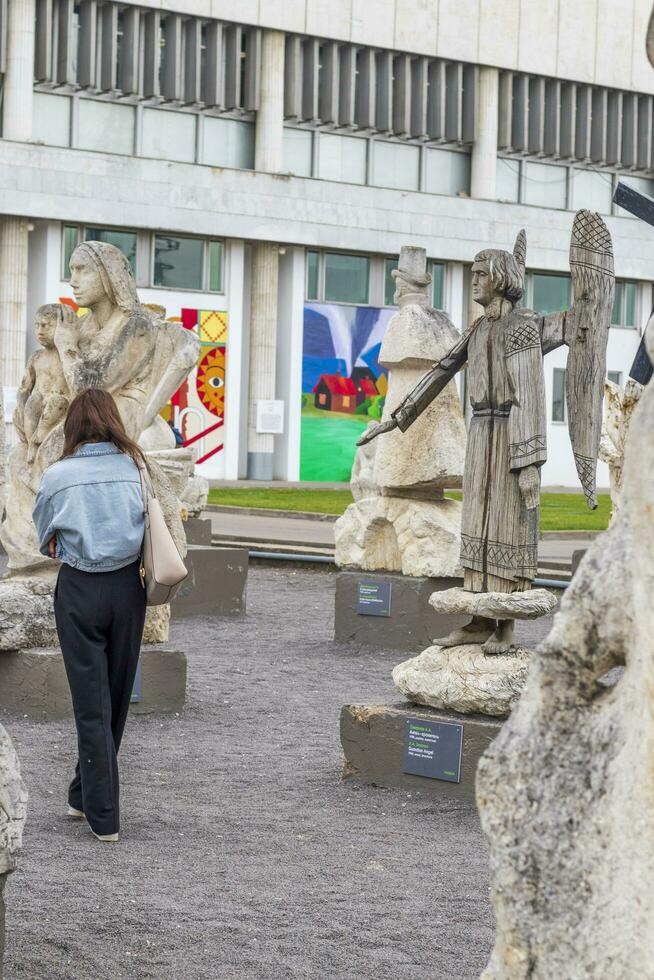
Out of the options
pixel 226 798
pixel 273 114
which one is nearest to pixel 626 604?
pixel 226 798

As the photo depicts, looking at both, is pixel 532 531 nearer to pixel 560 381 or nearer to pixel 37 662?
pixel 37 662

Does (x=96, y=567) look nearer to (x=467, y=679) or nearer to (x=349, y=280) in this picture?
(x=467, y=679)

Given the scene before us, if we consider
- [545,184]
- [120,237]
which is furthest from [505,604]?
[545,184]

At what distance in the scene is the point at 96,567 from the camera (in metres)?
5.95

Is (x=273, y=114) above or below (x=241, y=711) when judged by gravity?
above

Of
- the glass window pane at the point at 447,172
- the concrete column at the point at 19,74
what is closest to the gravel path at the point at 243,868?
the concrete column at the point at 19,74

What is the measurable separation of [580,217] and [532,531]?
1348mm

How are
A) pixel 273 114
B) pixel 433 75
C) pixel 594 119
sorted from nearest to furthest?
pixel 273 114 < pixel 433 75 < pixel 594 119

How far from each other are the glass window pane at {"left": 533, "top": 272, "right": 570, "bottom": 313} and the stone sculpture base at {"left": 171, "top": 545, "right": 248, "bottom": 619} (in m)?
24.3

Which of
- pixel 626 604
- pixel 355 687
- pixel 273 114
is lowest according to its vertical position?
pixel 355 687

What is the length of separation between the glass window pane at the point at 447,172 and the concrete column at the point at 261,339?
451 centimetres

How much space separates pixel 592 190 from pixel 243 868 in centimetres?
3370

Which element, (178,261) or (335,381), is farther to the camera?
(335,381)

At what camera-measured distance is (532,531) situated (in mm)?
Result: 6742
